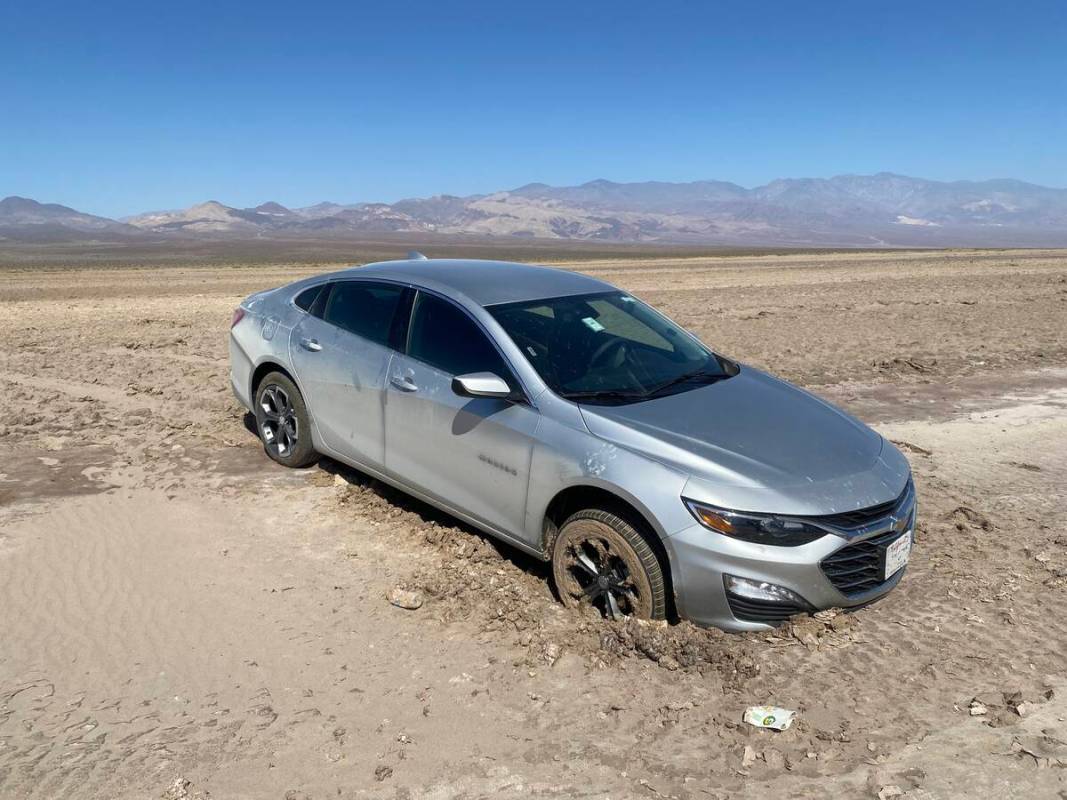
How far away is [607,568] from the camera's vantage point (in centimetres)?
407

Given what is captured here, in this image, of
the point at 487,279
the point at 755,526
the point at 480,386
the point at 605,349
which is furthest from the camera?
the point at 487,279

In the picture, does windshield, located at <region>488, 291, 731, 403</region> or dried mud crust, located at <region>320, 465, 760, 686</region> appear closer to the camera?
dried mud crust, located at <region>320, 465, 760, 686</region>

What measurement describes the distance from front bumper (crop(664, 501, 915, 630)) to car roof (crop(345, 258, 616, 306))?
1.91 m

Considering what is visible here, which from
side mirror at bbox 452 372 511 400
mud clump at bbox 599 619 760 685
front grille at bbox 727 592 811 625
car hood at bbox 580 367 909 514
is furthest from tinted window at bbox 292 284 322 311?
front grille at bbox 727 592 811 625

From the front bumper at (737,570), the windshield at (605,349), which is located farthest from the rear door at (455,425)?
the front bumper at (737,570)

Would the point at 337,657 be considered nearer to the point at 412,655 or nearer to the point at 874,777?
the point at 412,655

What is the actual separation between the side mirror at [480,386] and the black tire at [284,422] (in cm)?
204

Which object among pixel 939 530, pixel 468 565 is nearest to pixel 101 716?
pixel 468 565

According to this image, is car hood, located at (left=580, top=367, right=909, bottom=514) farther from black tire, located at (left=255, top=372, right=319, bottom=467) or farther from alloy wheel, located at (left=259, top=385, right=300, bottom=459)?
alloy wheel, located at (left=259, top=385, right=300, bottom=459)

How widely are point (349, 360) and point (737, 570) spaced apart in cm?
287

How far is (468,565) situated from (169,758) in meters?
1.93

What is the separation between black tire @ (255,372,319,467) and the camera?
6062mm

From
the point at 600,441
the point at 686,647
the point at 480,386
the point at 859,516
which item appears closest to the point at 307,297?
the point at 480,386

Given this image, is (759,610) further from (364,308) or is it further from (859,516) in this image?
(364,308)
